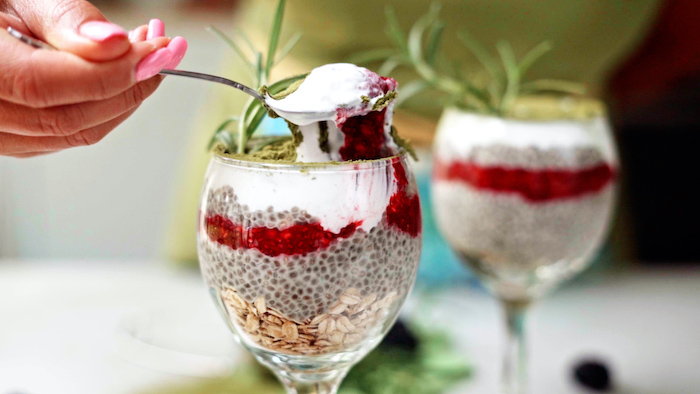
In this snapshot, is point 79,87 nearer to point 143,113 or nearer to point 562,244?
point 562,244

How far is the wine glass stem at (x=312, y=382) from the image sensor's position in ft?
1.25

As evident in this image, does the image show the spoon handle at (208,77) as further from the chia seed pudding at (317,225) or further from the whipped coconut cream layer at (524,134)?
the whipped coconut cream layer at (524,134)

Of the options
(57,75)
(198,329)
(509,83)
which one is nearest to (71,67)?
(57,75)

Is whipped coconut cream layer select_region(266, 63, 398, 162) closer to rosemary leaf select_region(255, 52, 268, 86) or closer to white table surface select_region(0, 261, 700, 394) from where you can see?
rosemary leaf select_region(255, 52, 268, 86)

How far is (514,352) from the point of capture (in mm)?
643

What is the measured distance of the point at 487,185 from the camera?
567mm

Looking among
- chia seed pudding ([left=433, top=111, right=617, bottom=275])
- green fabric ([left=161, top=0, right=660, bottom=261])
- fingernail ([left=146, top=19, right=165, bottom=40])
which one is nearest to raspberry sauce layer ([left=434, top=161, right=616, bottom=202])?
chia seed pudding ([left=433, top=111, right=617, bottom=275])

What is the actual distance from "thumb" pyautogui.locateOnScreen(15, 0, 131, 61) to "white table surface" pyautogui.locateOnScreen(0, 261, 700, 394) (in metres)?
0.48

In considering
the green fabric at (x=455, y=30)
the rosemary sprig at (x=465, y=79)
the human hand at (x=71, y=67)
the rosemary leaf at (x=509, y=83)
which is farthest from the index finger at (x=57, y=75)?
the green fabric at (x=455, y=30)

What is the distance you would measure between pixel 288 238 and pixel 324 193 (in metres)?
0.03

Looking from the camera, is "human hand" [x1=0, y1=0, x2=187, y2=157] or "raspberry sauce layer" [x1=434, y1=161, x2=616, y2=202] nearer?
"human hand" [x1=0, y1=0, x2=187, y2=157]

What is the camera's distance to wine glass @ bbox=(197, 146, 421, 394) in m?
0.33

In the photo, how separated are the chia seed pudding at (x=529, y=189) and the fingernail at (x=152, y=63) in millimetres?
341

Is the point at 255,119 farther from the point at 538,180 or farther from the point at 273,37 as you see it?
the point at 538,180
